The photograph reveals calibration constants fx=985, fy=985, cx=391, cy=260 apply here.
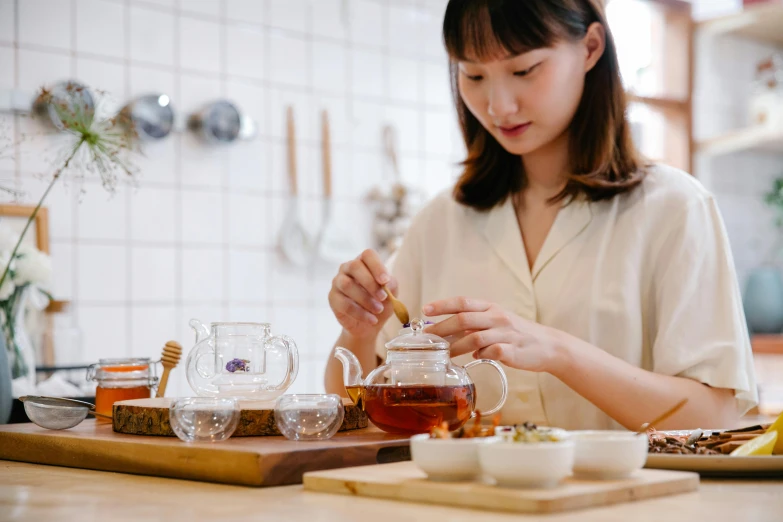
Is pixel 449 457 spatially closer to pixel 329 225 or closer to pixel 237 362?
pixel 237 362

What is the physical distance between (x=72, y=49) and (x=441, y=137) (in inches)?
58.2

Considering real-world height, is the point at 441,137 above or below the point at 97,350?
above

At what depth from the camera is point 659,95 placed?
170 inches

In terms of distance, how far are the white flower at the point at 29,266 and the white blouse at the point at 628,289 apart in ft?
2.45

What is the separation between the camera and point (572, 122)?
72.1 inches

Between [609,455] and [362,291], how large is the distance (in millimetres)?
704

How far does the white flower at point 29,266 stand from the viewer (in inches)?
80.5

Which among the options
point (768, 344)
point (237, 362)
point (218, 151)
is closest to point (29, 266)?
point (237, 362)

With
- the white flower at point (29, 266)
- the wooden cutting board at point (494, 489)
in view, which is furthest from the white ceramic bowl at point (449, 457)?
the white flower at point (29, 266)

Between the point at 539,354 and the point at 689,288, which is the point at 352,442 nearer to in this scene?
the point at 539,354

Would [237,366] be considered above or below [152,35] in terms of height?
below

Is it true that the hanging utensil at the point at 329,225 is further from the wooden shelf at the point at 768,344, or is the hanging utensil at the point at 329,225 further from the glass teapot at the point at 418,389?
the glass teapot at the point at 418,389

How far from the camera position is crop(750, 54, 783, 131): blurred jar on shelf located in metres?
4.02

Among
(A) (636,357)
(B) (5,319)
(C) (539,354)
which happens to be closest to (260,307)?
(B) (5,319)
